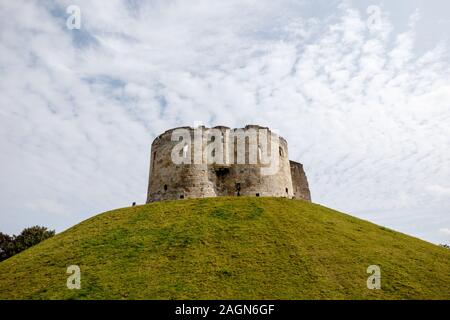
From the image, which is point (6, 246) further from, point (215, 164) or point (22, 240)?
point (215, 164)

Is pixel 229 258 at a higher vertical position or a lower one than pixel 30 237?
lower

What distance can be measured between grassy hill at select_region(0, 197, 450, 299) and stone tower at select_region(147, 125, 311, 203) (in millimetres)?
7171

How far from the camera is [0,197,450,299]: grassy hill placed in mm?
18266

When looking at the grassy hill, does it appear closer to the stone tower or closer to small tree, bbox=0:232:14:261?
the stone tower

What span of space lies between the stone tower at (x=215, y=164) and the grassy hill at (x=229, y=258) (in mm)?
7171

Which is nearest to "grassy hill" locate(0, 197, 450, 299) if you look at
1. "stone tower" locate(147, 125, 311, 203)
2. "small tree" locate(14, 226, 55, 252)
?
"stone tower" locate(147, 125, 311, 203)

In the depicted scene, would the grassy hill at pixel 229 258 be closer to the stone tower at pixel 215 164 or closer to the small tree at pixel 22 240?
the stone tower at pixel 215 164

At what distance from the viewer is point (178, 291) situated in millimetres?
18000

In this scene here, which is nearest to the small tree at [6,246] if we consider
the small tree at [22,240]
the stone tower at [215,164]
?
the small tree at [22,240]

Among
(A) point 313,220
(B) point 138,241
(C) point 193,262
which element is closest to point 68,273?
(B) point 138,241

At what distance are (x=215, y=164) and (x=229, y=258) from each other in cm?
1776

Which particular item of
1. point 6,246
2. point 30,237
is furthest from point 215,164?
point 6,246

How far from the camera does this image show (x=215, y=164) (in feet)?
125
